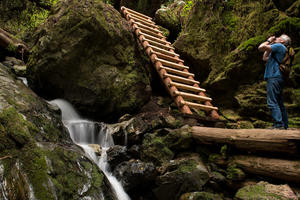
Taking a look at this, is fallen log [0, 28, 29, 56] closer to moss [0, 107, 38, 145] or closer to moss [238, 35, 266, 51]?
moss [0, 107, 38, 145]

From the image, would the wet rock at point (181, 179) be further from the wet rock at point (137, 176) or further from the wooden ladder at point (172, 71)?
the wooden ladder at point (172, 71)

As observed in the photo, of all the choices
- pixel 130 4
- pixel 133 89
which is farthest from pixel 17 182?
pixel 130 4

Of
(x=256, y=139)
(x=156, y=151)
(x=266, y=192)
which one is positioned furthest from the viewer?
(x=156, y=151)

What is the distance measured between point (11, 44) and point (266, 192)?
7.30 metres

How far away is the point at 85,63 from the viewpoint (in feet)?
16.7

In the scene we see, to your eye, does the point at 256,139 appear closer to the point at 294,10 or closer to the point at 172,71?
the point at 172,71

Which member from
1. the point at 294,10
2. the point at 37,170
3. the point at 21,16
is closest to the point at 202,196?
the point at 37,170

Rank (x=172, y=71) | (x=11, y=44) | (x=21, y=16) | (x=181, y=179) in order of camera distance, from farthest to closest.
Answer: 1. (x=21, y=16)
2. (x=11, y=44)
3. (x=172, y=71)
4. (x=181, y=179)

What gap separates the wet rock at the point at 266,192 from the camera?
2293mm

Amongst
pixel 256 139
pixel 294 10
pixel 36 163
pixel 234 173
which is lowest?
pixel 234 173

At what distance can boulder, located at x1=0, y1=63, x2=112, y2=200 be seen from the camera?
2006mm

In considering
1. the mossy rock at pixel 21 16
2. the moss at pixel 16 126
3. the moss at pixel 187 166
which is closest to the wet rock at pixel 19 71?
the mossy rock at pixel 21 16

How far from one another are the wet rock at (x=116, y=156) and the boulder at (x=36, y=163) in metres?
0.81

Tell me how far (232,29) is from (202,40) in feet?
3.09
